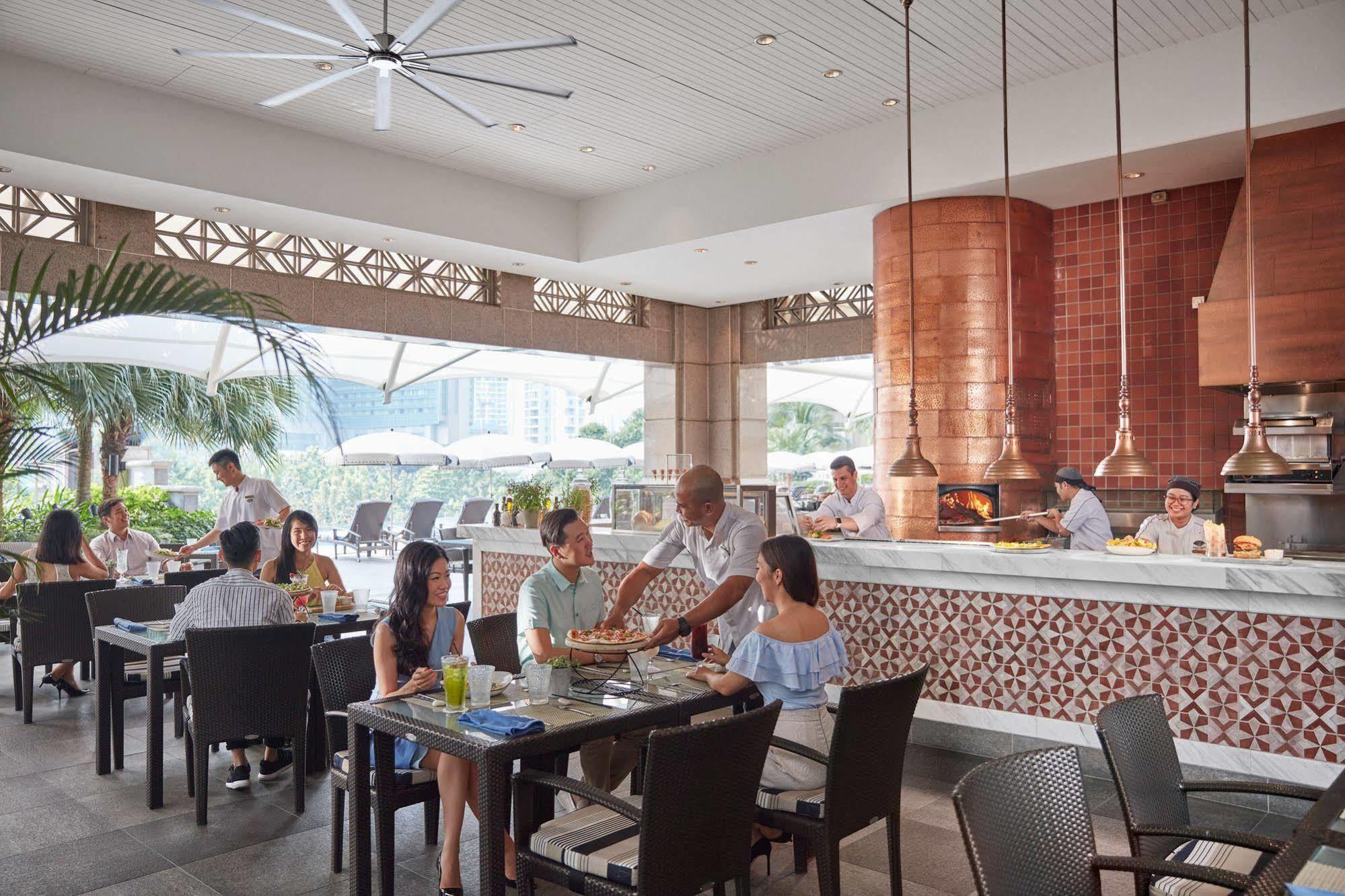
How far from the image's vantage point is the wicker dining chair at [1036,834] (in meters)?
2.22

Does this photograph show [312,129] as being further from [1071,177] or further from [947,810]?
[947,810]

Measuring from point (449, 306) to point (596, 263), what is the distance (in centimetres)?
180

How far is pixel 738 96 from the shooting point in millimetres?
7832

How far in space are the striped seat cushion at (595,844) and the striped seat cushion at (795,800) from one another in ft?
1.52

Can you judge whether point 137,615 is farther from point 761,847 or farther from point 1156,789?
point 1156,789

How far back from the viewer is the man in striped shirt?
4.87m

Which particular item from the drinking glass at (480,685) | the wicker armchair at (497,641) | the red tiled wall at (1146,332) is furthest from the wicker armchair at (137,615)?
the red tiled wall at (1146,332)

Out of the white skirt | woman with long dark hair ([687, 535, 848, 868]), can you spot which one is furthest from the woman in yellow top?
the white skirt

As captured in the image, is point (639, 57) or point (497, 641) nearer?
point (497, 641)

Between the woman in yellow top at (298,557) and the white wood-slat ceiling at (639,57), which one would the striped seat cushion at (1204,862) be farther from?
the white wood-slat ceiling at (639,57)

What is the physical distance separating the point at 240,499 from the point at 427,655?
4720mm

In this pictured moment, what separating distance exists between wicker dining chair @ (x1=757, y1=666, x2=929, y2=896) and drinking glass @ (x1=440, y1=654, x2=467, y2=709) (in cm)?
109

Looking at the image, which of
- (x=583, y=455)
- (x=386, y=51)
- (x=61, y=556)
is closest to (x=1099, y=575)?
(x=386, y=51)

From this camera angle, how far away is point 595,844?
302 cm
